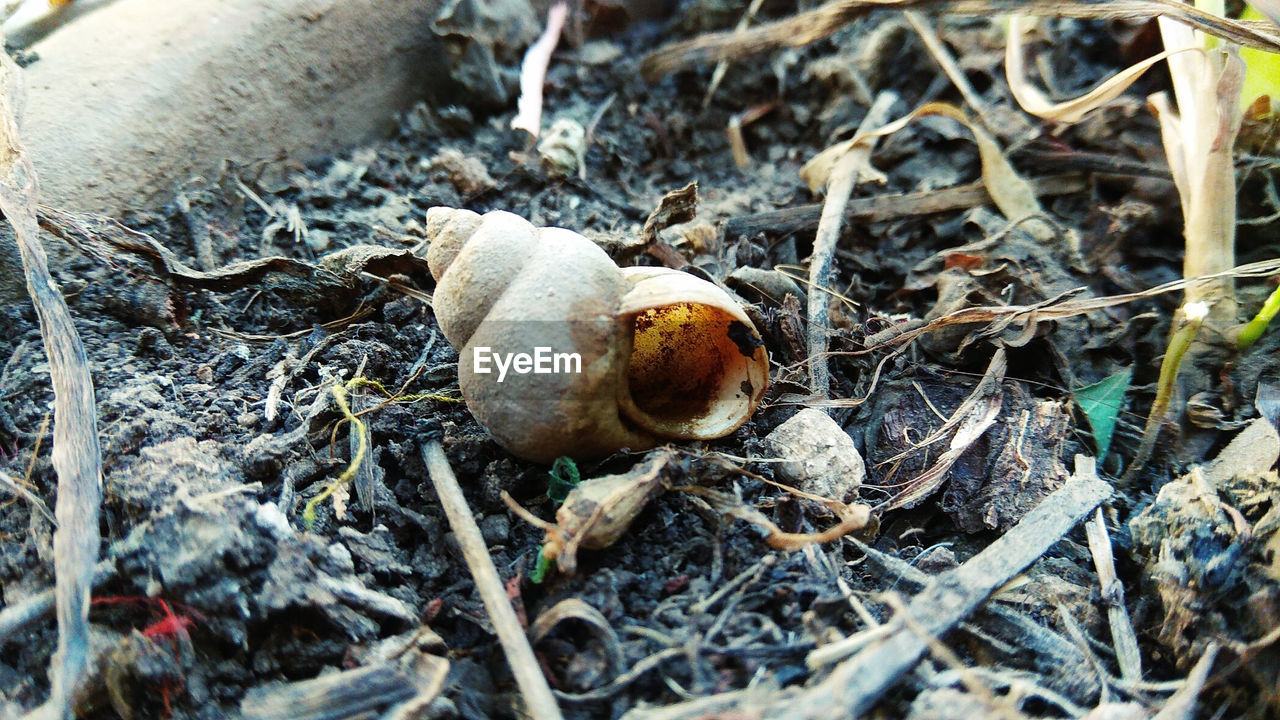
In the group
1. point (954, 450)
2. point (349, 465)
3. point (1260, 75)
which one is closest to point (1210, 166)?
point (1260, 75)

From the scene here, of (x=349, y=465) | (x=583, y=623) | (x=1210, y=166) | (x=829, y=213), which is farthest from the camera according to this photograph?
(x=829, y=213)

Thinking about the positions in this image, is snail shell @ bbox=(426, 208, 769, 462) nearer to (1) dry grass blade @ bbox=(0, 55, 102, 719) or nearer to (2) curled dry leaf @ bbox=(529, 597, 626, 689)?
(2) curled dry leaf @ bbox=(529, 597, 626, 689)

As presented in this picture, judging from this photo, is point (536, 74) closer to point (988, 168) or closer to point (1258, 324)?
point (988, 168)

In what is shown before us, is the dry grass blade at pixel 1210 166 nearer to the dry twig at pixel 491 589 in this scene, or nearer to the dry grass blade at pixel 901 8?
the dry grass blade at pixel 901 8

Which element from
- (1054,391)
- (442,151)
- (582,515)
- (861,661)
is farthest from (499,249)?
(1054,391)

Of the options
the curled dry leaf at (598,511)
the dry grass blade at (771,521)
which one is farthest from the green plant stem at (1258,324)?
the curled dry leaf at (598,511)

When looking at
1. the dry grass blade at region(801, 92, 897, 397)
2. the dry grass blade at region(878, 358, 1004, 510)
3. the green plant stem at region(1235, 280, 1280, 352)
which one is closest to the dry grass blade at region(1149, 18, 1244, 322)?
the green plant stem at region(1235, 280, 1280, 352)
